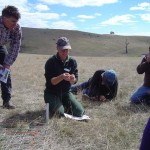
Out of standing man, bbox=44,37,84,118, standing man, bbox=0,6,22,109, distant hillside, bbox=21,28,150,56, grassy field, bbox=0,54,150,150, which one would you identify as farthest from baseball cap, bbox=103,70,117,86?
distant hillside, bbox=21,28,150,56

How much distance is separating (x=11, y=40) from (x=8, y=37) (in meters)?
0.13

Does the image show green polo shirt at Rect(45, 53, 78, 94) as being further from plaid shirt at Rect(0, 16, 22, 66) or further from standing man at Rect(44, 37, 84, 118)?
plaid shirt at Rect(0, 16, 22, 66)

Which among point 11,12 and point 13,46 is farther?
point 13,46

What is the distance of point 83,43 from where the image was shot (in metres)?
111

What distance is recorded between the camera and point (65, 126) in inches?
226

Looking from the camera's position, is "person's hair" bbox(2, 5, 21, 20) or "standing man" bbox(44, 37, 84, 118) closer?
"person's hair" bbox(2, 5, 21, 20)

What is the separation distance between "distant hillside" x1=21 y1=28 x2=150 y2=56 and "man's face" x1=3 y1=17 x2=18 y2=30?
82.3 m

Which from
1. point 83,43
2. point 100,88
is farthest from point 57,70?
point 83,43

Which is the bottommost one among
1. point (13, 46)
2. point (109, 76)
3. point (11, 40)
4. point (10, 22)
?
point (109, 76)

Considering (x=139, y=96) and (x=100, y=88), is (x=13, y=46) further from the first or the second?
(x=139, y=96)

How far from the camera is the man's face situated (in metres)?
6.31

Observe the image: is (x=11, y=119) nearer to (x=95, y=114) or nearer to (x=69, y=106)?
(x=69, y=106)

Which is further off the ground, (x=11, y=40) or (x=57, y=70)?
(x=11, y=40)

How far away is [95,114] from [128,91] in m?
2.92
